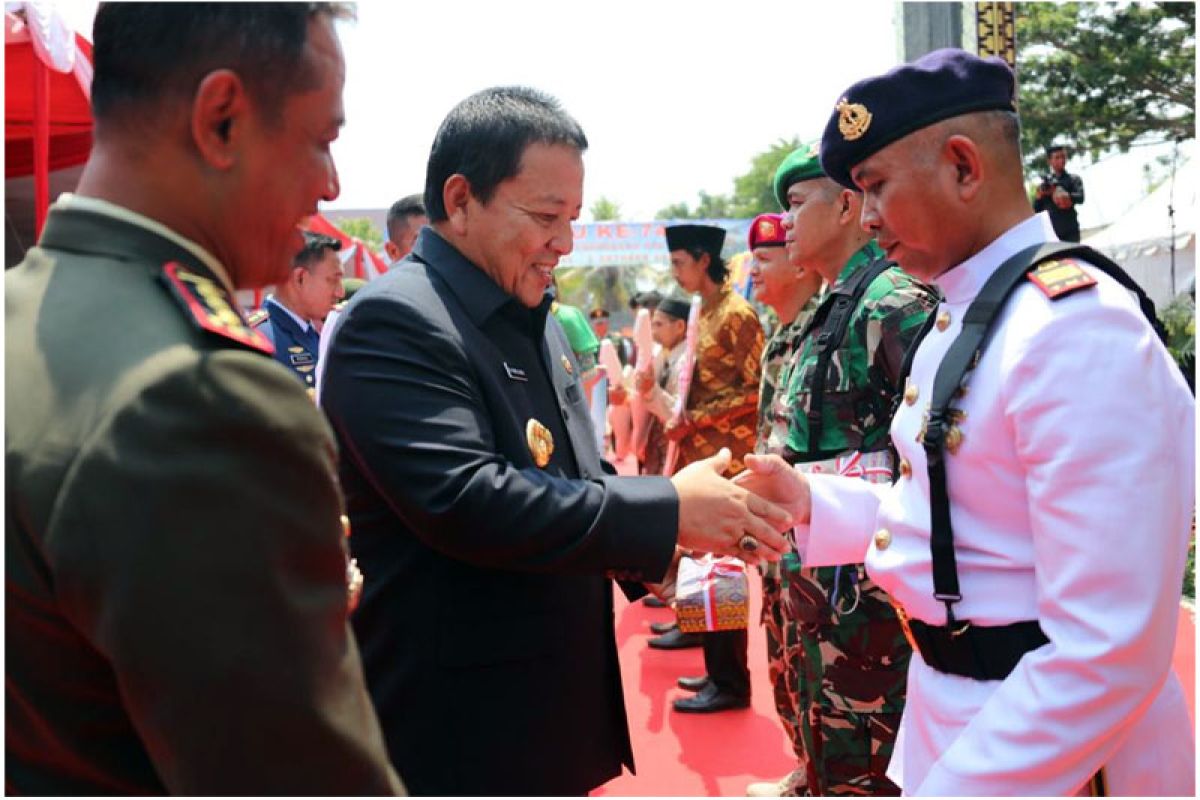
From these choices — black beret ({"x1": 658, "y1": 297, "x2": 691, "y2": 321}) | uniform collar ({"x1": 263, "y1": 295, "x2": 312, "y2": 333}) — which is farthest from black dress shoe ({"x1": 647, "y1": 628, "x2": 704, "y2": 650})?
uniform collar ({"x1": 263, "y1": 295, "x2": 312, "y2": 333})

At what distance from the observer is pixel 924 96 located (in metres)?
1.81

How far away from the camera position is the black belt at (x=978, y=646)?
5.19 ft

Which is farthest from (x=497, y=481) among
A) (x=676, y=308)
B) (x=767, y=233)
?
(x=676, y=308)

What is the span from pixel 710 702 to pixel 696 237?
2382 millimetres

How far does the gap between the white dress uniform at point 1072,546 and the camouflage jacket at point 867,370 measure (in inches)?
43.9

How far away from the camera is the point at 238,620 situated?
90 centimetres

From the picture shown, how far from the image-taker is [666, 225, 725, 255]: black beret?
18.4 ft

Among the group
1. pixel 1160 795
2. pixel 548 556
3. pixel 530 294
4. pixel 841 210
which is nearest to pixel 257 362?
pixel 548 556

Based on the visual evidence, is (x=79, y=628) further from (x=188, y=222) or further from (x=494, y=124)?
(x=494, y=124)

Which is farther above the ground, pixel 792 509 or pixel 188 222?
pixel 188 222

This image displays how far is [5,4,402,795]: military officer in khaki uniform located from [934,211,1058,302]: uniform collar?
1112 mm

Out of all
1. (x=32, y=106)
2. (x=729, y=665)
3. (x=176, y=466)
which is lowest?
(x=729, y=665)

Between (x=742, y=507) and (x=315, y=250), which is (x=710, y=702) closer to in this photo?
(x=315, y=250)

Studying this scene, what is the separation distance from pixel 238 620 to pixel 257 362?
0.74 ft
